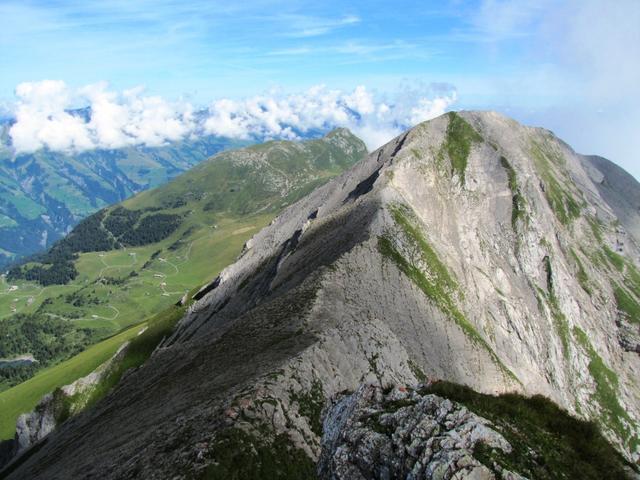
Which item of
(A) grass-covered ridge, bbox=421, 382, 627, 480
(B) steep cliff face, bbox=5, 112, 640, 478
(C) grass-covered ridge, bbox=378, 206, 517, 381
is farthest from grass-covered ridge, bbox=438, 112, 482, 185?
(A) grass-covered ridge, bbox=421, 382, 627, 480

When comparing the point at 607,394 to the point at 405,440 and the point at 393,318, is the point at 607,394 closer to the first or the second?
the point at 393,318

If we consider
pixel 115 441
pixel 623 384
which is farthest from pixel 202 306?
pixel 623 384

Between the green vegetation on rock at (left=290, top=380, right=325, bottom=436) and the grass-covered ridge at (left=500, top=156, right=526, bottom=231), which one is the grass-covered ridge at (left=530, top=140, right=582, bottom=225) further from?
the green vegetation on rock at (left=290, top=380, right=325, bottom=436)

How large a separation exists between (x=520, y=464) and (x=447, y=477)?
352 centimetres

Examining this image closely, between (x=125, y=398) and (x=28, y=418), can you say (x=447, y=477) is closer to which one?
(x=125, y=398)

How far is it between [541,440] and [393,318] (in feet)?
150

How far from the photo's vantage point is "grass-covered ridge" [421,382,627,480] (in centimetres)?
2234

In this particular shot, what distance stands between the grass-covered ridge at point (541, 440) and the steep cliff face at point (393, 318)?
402 inches

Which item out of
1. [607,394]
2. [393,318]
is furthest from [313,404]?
[607,394]

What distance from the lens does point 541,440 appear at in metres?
24.2

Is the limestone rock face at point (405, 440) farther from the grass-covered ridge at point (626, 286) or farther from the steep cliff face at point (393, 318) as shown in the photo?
the grass-covered ridge at point (626, 286)

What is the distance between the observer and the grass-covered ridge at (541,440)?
22.3m

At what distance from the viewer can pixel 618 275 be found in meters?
178

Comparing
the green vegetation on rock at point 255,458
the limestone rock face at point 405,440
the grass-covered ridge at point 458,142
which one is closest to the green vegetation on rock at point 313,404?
the green vegetation on rock at point 255,458
